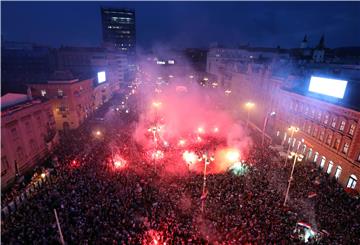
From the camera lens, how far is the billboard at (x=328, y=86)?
22.1m

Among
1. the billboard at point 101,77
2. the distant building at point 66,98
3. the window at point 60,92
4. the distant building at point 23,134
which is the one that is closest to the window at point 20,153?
the distant building at point 23,134

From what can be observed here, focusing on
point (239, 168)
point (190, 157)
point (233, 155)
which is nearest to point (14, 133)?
point (190, 157)

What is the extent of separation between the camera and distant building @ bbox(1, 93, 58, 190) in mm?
19594

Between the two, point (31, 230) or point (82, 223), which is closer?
point (31, 230)

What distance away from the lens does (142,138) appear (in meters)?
28.8

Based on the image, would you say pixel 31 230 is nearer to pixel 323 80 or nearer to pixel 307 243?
pixel 307 243

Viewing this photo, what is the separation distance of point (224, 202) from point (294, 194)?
5.99 meters

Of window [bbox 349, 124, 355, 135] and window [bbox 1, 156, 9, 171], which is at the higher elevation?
window [bbox 349, 124, 355, 135]

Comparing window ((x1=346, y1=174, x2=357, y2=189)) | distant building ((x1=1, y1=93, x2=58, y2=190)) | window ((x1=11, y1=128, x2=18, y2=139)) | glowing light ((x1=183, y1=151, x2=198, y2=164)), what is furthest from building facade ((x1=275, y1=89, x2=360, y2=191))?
window ((x1=11, y1=128, x2=18, y2=139))

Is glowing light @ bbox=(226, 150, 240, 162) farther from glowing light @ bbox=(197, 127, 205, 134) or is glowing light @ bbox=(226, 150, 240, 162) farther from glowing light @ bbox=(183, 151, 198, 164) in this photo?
glowing light @ bbox=(197, 127, 205, 134)

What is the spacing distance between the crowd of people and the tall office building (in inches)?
4307

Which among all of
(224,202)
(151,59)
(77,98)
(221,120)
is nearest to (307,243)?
(224,202)

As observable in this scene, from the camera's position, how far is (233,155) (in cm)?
2531

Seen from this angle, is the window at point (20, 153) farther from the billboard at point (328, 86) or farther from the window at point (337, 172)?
the billboard at point (328, 86)
